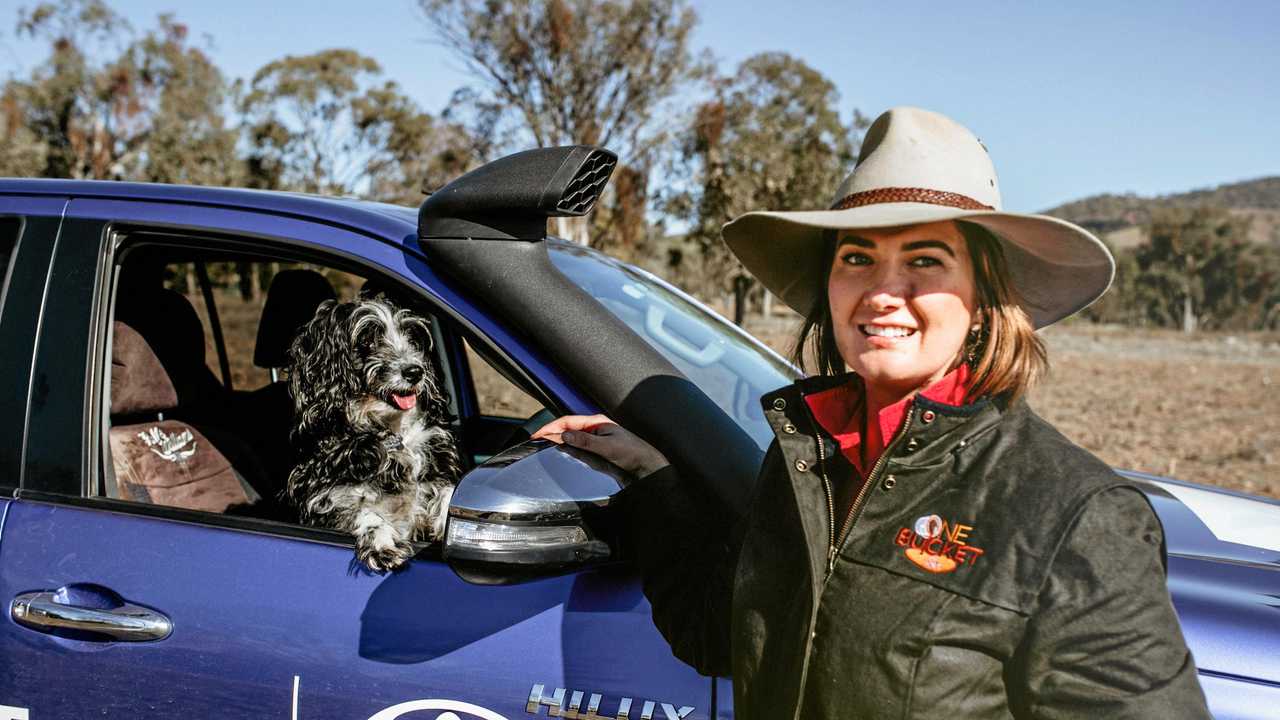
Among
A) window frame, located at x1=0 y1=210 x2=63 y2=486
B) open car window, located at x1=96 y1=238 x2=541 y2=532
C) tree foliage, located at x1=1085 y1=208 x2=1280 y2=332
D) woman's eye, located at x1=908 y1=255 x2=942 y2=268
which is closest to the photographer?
woman's eye, located at x1=908 y1=255 x2=942 y2=268

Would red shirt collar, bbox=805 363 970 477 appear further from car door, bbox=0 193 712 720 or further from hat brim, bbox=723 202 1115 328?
car door, bbox=0 193 712 720

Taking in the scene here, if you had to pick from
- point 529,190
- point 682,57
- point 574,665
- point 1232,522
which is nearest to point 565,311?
point 529,190

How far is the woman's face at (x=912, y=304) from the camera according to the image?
151cm

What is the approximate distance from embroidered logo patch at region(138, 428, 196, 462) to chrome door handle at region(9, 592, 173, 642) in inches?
34.1

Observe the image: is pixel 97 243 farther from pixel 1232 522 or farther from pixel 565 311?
pixel 1232 522

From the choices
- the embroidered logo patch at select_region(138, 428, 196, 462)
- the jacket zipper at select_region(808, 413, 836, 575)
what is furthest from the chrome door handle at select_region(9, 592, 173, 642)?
the jacket zipper at select_region(808, 413, 836, 575)

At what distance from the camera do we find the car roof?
2121mm

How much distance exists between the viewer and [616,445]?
1.75 m

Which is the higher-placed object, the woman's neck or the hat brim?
the hat brim

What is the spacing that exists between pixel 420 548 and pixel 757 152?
70.5ft

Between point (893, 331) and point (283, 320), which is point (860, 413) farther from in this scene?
point (283, 320)

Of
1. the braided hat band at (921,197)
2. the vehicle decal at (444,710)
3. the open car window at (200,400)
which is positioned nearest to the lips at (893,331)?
the braided hat band at (921,197)

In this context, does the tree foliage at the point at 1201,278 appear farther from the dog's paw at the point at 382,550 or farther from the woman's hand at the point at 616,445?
the dog's paw at the point at 382,550

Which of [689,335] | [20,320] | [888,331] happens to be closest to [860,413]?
[888,331]
